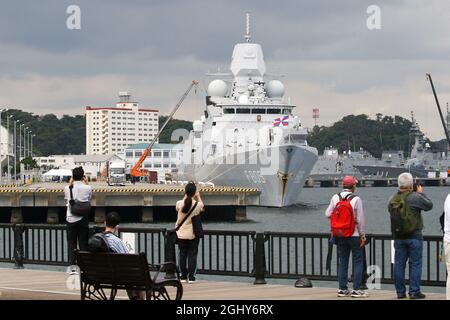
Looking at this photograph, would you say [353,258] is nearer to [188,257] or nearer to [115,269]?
[188,257]

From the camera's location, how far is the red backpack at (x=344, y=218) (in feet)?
55.7

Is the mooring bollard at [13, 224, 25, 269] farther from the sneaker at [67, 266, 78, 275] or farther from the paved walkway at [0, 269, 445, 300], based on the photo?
the sneaker at [67, 266, 78, 275]

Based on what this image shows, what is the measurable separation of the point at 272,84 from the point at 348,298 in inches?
3774

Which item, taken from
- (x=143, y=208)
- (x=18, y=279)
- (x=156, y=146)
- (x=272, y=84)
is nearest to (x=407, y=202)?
(x=18, y=279)

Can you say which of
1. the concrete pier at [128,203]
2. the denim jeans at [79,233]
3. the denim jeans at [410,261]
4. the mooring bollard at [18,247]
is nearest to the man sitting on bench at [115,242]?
the denim jeans at [410,261]

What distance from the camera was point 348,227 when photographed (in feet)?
55.9

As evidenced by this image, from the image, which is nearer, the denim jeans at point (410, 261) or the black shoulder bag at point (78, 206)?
the denim jeans at point (410, 261)

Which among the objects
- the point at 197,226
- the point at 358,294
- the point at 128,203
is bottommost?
the point at 128,203

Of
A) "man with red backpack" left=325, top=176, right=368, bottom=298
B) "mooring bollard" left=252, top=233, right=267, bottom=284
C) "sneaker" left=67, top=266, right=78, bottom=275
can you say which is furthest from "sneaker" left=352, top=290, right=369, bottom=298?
"sneaker" left=67, top=266, right=78, bottom=275

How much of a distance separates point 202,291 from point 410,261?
354 centimetres

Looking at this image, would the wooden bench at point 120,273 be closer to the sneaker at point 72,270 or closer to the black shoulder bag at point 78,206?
the black shoulder bag at point 78,206

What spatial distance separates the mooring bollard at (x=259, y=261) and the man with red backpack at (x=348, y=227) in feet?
8.12

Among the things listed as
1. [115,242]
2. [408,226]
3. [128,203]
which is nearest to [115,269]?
[115,242]
